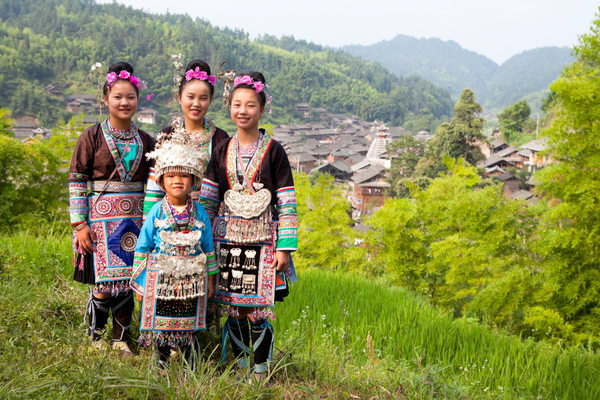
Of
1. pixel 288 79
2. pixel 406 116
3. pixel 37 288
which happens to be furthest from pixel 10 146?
pixel 406 116

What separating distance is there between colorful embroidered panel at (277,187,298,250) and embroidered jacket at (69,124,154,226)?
3.66 feet

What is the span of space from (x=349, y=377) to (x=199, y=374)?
38.3 inches

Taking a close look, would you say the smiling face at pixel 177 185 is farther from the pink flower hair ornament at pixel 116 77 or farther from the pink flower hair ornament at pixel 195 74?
the pink flower hair ornament at pixel 116 77

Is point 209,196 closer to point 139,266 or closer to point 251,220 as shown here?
point 251,220

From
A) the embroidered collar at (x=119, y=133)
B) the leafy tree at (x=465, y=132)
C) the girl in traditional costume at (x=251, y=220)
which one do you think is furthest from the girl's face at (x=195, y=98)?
the leafy tree at (x=465, y=132)

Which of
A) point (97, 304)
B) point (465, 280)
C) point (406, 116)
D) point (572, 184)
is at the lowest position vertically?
point (465, 280)

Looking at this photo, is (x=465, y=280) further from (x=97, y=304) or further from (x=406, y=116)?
(x=406, y=116)

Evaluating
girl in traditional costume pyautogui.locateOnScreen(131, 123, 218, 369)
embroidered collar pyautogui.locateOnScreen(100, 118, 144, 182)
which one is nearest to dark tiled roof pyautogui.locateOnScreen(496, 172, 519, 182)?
embroidered collar pyautogui.locateOnScreen(100, 118, 144, 182)

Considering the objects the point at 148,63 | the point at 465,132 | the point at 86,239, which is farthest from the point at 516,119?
the point at 148,63

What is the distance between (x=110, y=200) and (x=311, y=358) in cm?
183

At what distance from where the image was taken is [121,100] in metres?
3.01

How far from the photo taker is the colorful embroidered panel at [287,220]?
2.65 metres

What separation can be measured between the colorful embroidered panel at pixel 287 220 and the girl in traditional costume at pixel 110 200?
3.60 ft

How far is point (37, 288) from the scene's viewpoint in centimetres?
401
